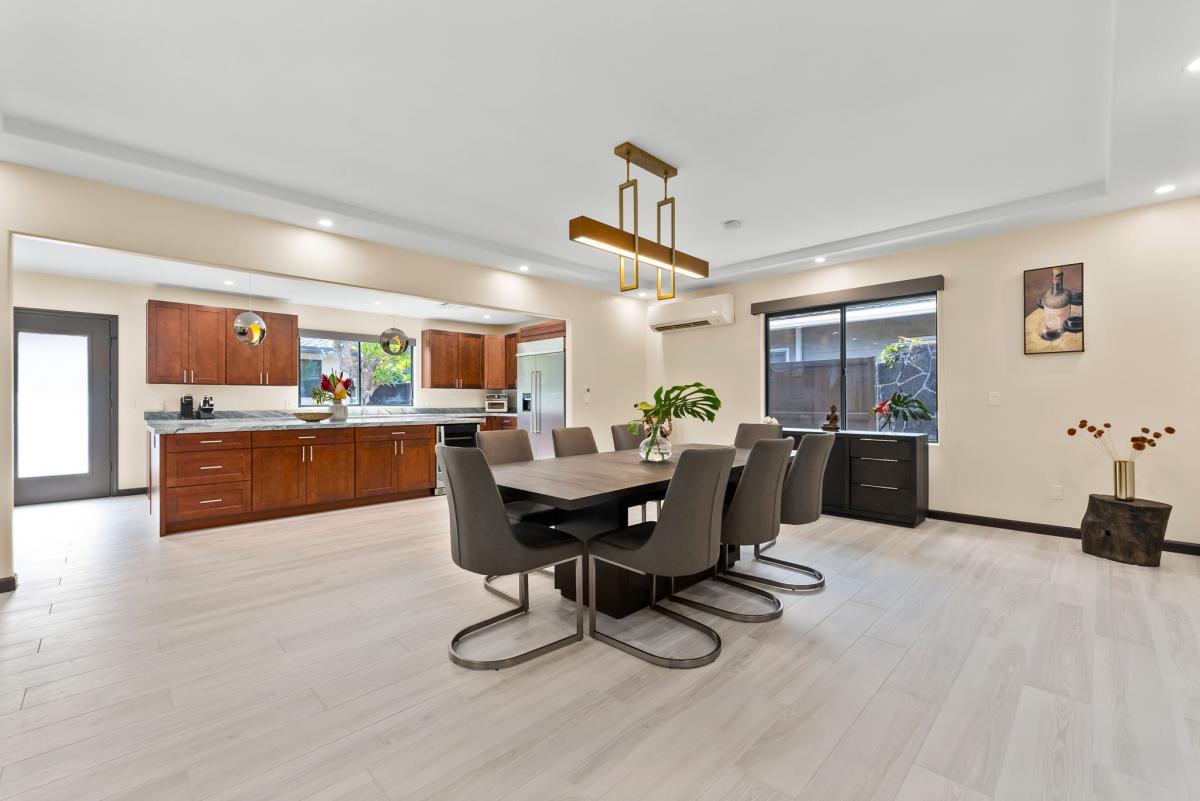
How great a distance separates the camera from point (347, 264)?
433cm

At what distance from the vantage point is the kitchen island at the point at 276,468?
4.22 m

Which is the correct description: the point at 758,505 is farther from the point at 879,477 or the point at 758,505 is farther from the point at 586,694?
the point at 879,477

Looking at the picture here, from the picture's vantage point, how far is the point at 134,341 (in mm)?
5898

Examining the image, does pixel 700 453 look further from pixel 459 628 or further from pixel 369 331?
pixel 369 331

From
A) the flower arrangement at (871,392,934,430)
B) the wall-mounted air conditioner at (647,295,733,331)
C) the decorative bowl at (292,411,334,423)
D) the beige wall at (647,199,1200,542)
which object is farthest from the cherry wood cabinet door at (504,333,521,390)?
the flower arrangement at (871,392,934,430)

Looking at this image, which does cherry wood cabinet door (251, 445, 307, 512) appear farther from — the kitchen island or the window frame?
the window frame

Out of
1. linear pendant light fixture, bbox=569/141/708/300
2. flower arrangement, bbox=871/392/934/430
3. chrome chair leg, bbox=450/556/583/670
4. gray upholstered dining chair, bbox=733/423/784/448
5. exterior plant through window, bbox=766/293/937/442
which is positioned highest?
linear pendant light fixture, bbox=569/141/708/300

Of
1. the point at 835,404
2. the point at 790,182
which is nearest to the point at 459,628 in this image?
the point at 790,182

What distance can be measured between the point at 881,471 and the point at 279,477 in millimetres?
5451

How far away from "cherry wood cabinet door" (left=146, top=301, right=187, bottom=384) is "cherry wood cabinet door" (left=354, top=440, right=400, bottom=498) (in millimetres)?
2571

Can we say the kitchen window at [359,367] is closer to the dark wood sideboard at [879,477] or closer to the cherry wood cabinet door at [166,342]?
the cherry wood cabinet door at [166,342]

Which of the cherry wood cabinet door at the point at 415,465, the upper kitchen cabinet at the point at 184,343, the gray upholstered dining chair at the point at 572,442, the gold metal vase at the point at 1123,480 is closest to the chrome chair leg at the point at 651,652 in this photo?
the gray upholstered dining chair at the point at 572,442

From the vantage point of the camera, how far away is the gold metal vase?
356cm

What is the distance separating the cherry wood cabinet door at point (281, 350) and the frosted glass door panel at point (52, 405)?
5.55ft
